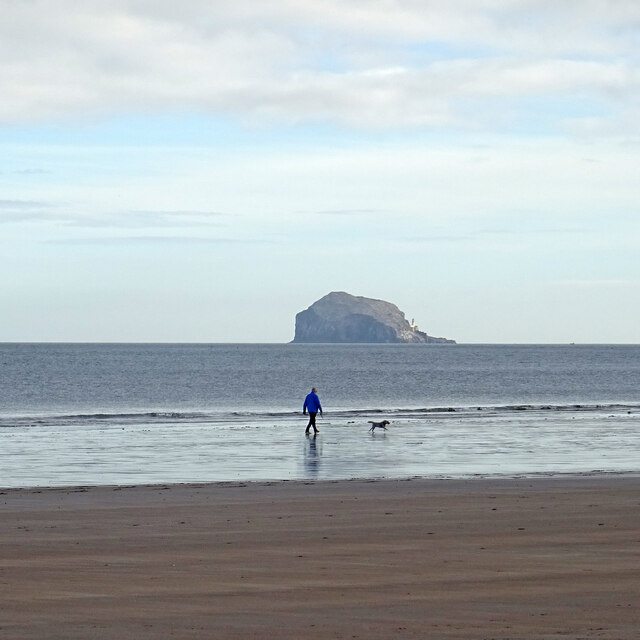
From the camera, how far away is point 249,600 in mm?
9328

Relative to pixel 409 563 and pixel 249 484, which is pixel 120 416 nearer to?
pixel 249 484

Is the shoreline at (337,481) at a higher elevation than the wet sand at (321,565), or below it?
below

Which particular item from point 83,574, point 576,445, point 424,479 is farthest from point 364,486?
point 576,445

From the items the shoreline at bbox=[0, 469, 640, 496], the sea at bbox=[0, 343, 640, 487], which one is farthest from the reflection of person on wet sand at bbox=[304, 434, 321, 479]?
the shoreline at bbox=[0, 469, 640, 496]

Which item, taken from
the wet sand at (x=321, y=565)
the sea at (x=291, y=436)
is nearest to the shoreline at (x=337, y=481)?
the sea at (x=291, y=436)

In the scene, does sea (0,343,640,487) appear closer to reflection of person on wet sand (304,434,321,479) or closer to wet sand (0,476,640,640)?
reflection of person on wet sand (304,434,321,479)

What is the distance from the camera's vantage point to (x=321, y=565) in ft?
36.4

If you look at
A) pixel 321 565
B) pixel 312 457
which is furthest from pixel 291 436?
pixel 321 565

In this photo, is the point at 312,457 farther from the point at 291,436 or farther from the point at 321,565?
the point at 321,565

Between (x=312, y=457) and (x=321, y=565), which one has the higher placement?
(x=321, y=565)

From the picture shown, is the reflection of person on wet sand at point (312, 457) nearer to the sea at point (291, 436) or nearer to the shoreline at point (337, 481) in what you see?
the sea at point (291, 436)

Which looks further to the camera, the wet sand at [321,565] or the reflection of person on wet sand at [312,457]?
the reflection of person on wet sand at [312,457]

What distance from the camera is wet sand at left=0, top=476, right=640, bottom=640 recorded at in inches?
332

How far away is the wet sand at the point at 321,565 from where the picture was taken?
8.43 meters
